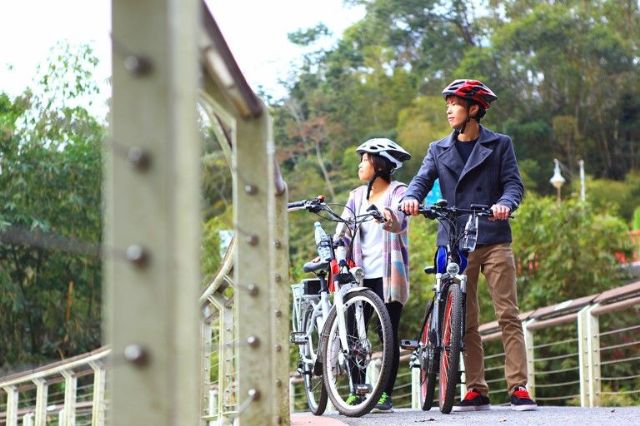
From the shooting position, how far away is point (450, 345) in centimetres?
684

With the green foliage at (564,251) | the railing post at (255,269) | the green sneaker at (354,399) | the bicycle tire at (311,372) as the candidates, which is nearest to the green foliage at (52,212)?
the green foliage at (564,251)

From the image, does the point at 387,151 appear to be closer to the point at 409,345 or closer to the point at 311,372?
the point at 409,345

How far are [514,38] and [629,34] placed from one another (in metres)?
6.05

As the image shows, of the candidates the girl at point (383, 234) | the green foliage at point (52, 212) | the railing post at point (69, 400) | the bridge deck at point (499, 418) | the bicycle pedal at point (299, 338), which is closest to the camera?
the bridge deck at point (499, 418)

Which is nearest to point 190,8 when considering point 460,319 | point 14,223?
point 460,319

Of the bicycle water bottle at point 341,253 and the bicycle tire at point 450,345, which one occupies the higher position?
the bicycle water bottle at point 341,253

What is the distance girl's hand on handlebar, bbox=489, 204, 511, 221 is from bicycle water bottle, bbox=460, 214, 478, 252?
0.10 m

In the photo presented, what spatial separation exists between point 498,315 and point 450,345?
61cm

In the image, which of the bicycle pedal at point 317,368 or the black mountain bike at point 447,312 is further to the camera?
the bicycle pedal at point 317,368

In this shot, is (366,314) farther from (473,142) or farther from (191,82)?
(191,82)

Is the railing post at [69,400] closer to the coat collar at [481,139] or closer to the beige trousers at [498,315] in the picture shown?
the beige trousers at [498,315]

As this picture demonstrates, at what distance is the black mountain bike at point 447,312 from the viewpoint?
6.82 metres

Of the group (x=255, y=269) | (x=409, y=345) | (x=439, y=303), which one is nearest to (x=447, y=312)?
(x=439, y=303)

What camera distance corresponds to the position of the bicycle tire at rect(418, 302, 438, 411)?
7012mm
